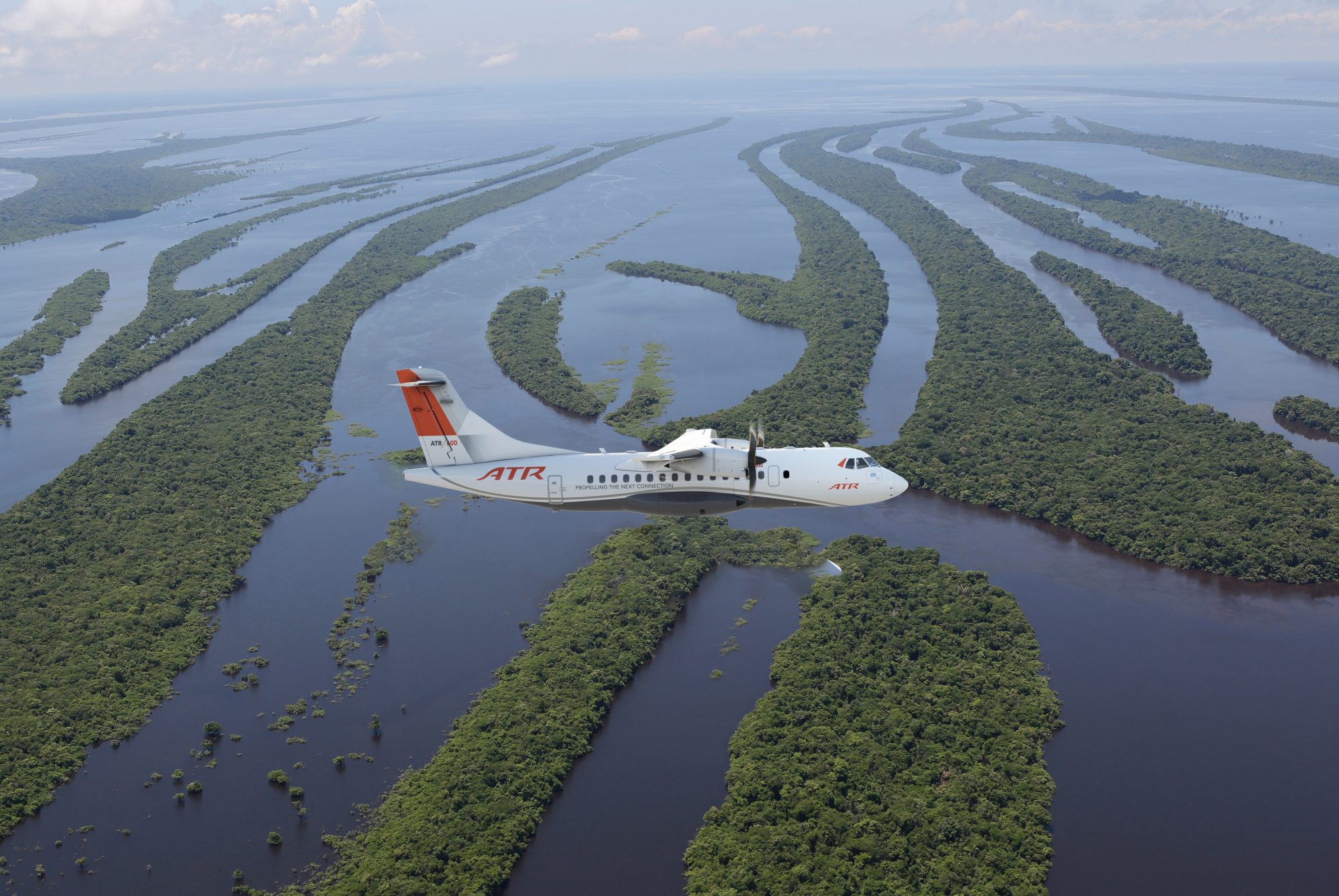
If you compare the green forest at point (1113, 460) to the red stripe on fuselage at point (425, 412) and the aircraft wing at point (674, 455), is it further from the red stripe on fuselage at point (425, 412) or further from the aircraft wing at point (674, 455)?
the red stripe on fuselage at point (425, 412)

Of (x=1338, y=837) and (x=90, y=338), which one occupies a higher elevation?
(x=90, y=338)

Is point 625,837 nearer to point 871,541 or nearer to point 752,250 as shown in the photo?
point 871,541

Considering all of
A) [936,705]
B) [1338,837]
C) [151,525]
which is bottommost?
[1338,837]

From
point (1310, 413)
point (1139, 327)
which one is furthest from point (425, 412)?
point (1139, 327)

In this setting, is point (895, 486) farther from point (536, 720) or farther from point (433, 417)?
point (433, 417)

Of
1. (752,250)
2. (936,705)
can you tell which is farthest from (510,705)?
(752,250)

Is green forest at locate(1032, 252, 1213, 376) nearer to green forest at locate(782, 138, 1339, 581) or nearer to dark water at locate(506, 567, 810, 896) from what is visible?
green forest at locate(782, 138, 1339, 581)

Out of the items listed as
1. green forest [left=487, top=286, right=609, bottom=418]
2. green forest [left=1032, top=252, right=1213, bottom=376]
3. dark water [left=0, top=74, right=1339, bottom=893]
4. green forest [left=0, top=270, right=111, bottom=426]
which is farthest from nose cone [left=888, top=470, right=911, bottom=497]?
green forest [left=0, top=270, right=111, bottom=426]

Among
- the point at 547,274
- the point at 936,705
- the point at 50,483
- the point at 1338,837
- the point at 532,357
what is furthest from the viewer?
the point at 547,274
